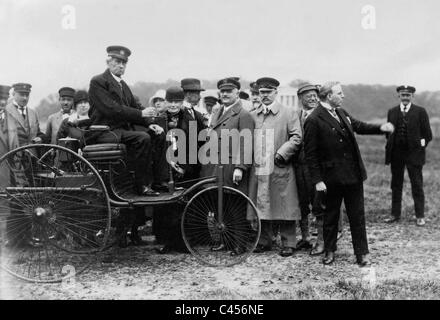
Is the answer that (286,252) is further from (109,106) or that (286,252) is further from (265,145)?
(109,106)

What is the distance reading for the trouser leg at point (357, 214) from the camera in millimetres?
5262

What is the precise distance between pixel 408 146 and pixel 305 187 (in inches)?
103

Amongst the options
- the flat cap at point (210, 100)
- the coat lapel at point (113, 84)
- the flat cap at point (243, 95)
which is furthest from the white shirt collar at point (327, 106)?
the flat cap at point (210, 100)

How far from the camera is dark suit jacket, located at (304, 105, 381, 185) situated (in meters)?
5.18

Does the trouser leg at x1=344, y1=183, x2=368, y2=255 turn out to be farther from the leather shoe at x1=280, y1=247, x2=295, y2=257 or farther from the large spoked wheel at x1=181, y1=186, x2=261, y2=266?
the large spoked wheel at x1=181, y1=186, x2=261, y2=266

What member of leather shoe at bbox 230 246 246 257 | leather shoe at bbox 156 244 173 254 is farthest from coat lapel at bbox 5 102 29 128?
leather shoe at bbox 230 246 246 257

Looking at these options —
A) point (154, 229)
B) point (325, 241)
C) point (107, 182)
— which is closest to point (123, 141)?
point (107, 182)

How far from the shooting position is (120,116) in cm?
514

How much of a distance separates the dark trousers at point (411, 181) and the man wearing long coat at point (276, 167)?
8.60 ft

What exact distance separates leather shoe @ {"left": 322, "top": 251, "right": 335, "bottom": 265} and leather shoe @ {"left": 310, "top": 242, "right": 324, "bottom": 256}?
364 mm

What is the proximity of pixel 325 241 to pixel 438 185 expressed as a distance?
690cm
